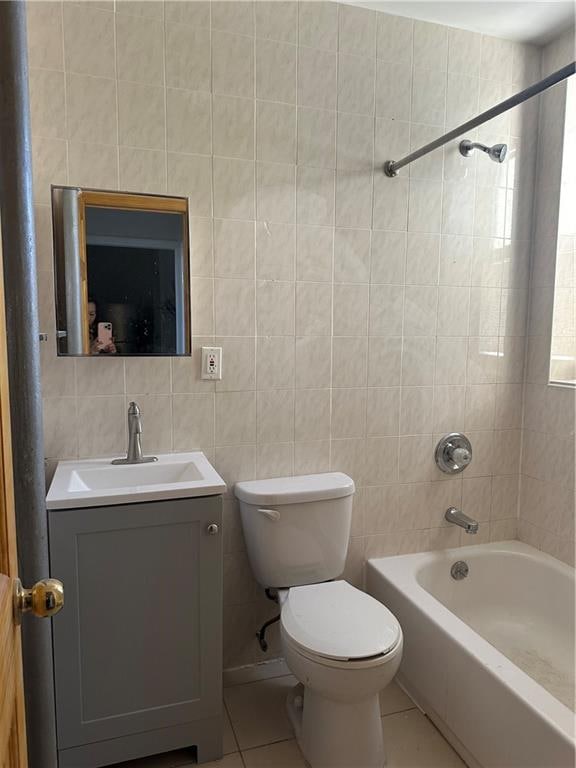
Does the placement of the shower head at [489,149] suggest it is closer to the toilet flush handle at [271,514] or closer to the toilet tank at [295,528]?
the toilet tank at [295,528]

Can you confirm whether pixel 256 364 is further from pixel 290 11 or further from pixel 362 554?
pixel 290 11

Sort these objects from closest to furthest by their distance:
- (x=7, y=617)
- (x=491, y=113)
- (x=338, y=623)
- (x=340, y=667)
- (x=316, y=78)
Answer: (x=7, y=617), (x=340, y=667), (x=338, y=623), (x=491, y=113), (x=316, y=78)

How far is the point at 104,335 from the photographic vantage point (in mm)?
1729

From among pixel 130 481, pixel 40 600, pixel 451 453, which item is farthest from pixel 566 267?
pixel 40 600

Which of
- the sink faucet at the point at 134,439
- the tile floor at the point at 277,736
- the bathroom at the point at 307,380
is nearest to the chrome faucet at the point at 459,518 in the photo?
the bathroom at the point at 307,380

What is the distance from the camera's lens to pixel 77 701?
1.46m

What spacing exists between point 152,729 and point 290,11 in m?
2.41

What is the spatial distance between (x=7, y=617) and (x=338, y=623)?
1115 mm

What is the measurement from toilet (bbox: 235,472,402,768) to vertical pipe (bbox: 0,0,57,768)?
31.7 inches

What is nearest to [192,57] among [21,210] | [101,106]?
[101,106]

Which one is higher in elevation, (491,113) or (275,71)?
(275,71)

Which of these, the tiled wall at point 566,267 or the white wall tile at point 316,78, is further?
the tiled wall at point 566,267

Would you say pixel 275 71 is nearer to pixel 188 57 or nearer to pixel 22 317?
pixel 188 57

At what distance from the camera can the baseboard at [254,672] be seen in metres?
1.97
